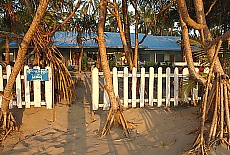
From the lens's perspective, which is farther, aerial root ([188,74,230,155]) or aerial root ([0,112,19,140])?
aerial root ([0,112,19,140])

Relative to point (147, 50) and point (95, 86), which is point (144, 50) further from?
point (95, 86)

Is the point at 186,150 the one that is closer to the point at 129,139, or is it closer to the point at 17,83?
the point at 129,139

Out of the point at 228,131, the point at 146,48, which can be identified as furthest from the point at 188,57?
the point at 146,48

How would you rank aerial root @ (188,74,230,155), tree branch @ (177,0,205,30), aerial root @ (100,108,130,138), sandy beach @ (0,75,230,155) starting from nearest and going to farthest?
1. aerial root @ (188,74,230,155)
2. sandy beach @ (0,75,230,155)
3. tree branch @ (177,0,205,30)
4. aerial root @ (100,108,130,138)

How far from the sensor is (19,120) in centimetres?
573

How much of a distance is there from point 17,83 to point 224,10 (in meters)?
6.61

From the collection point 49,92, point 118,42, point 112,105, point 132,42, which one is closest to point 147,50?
point 132,42

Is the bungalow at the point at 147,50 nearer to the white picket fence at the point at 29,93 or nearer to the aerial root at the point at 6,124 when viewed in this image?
the white picket fence at the point at 29,93

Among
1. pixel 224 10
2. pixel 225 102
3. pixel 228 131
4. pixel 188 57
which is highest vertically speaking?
pixel 224 10

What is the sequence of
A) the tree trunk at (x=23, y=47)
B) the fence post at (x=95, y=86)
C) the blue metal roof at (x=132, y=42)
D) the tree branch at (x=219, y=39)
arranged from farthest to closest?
the blue metal roof at (x=132, y=42), the fence post at (x=95, y=86), the tree trunk at (x=23, y=47), the tree branch at (x=219, y=39)

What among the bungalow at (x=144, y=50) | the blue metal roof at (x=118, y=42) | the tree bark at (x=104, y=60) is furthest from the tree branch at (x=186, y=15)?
the bungalow at (x=144, y=50)

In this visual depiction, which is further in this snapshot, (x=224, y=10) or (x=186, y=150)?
(x=224, y=10)

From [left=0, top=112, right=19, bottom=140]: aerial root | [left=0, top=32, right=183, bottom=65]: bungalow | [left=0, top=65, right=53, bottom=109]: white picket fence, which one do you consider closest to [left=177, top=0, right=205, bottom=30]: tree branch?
[left=0, top=65, right=53, bottom=109]: white picket fence

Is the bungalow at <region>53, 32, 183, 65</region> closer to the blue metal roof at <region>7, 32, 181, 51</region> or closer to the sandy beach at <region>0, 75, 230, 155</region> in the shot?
the blue metal roof at <region>7, 32, 181, 51</region>
